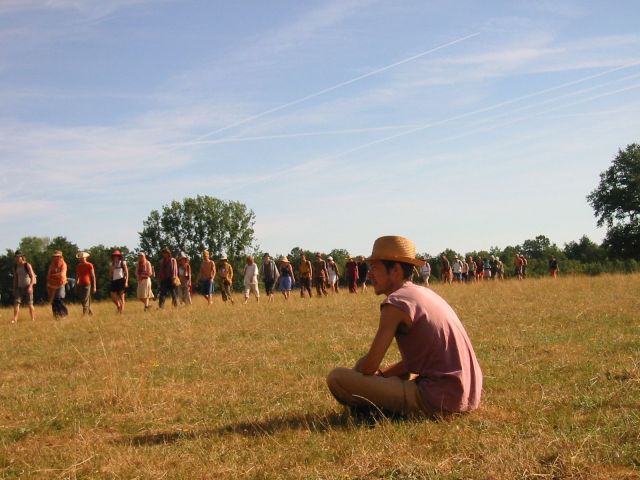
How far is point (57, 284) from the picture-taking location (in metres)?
16.7

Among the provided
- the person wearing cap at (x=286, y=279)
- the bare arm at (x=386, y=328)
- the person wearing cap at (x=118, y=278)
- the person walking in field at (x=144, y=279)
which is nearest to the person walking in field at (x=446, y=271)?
the person wearing cap at (x=286, y=279)

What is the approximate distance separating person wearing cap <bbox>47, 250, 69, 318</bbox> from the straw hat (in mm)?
12975

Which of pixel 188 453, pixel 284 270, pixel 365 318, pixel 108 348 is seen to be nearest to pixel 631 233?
pixel 284 270

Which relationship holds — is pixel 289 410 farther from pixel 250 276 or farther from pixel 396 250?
pixel 250 276

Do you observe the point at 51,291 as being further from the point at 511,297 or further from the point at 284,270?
the point at 511,297

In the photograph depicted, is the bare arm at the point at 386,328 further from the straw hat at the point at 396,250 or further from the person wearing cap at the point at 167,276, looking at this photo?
the person wearing cap at the point at 167,276

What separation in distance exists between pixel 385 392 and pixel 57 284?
Result: 43.5 ft

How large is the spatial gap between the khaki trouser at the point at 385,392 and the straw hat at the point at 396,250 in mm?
908

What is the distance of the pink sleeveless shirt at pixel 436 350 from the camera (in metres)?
5.09

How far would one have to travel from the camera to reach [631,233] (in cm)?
6284

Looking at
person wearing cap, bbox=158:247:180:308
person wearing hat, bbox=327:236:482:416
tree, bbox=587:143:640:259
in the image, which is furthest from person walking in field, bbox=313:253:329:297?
tree, bbox=587:143:640:259

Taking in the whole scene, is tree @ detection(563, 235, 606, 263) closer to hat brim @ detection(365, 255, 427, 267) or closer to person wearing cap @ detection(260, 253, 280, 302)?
person wearing cap @ detection(260, 253, 280, 302)

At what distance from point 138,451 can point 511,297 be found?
1594 centimetres

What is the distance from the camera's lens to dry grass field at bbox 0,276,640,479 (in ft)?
14.2
